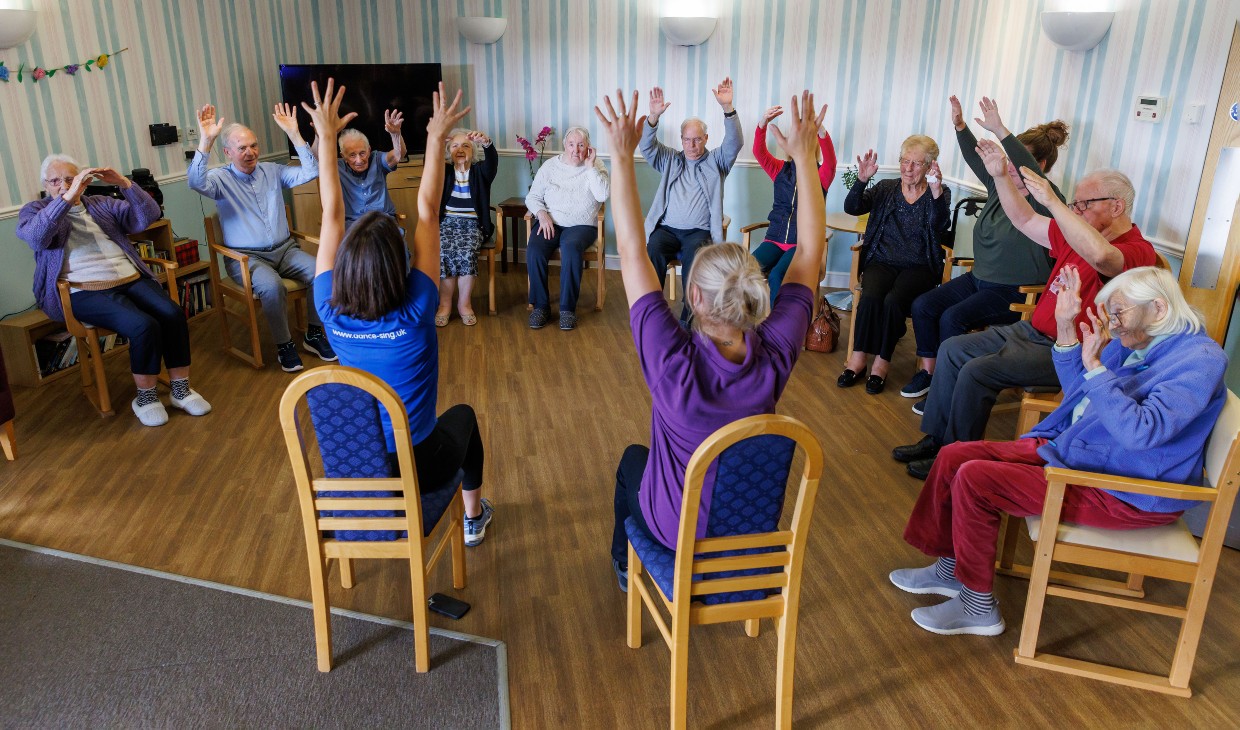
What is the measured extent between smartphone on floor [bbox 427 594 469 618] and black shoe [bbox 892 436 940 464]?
80.1 inches

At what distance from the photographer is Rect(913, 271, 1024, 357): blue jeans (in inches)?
163

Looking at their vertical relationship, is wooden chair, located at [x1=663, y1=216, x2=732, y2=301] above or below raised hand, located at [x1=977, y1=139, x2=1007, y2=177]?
below

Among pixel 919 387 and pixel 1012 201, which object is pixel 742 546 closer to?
pixel 1012 201

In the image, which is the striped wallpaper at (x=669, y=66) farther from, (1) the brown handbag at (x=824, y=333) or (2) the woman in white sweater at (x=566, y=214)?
(1) the brown handbag at (x=824, y=333)

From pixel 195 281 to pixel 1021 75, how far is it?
520 centimetres

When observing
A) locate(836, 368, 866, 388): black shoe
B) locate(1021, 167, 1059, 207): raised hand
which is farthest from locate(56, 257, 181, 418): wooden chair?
locate(1021, 167, 1059, 207): raised hand

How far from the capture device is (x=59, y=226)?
3863mm

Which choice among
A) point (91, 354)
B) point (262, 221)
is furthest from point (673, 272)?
point (91, 354)

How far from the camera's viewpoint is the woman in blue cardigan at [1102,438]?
2.19 meters

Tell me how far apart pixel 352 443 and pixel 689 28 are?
500 cm

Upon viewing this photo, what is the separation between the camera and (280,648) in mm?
2471

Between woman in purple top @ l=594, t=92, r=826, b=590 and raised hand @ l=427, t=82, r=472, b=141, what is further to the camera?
raised hand @ l=427, t=82, r=472, b=141

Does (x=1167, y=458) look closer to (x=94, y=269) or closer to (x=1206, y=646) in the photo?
(x=1206, y=646)

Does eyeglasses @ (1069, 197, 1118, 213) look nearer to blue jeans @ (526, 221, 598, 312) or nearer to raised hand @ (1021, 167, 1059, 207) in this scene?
raised hand @ (1021, 167, 1059, 207)
